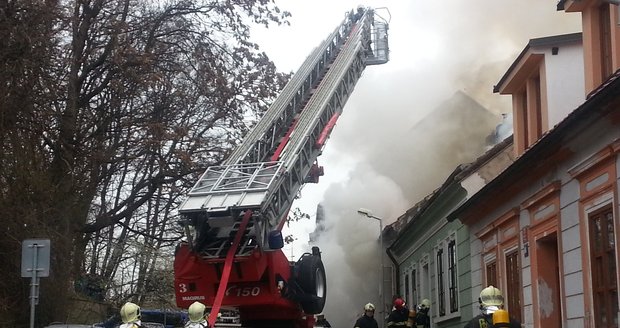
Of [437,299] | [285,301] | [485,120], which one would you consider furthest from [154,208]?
[485,120]

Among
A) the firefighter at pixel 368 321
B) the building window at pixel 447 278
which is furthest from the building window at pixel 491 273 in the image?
the building window at pixel 447 278

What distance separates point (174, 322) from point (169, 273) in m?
5.09

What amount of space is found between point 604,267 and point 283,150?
5755 mm

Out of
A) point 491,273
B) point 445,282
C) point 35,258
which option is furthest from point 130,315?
point 445,282

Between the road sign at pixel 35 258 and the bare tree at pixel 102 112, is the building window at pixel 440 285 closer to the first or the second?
the bare tree at pixel 102 112

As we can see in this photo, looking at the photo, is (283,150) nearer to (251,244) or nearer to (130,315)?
(251,244)

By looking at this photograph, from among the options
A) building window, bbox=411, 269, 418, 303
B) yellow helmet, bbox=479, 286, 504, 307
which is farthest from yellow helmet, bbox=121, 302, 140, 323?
building window, bbox=411, 269, 418, 303

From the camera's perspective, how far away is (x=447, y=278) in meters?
18.3

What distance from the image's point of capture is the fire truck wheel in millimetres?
11570

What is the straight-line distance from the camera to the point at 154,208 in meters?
23.4

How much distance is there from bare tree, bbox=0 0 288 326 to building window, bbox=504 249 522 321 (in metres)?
7.36

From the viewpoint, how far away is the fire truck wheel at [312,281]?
11570mm

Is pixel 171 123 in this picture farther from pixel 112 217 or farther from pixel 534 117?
pixel 534 117

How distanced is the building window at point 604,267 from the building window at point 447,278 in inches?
317
